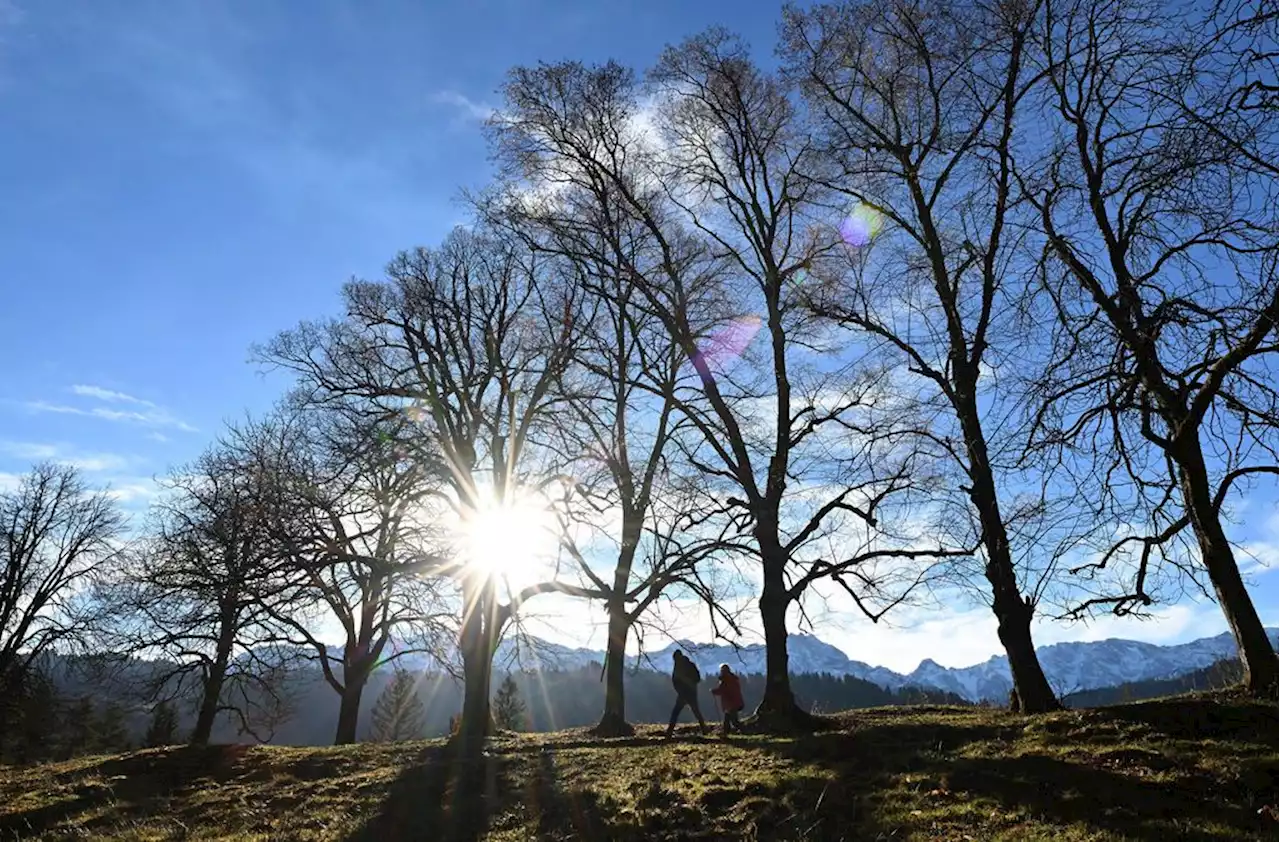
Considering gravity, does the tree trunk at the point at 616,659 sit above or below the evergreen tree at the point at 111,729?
above

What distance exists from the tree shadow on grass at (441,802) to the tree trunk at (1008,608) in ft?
27.6

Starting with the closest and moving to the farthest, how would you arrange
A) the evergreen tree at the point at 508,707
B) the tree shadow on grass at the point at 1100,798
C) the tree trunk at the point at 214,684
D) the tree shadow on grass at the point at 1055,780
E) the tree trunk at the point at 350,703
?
the tree shadow on grass at the point at 1100,798
the tree shadow on grass at the point at 1055,780
the tree trunk at the point at 214,684
the tree trunk at the point at 350,703
the evergreen tree at the point at 508,707

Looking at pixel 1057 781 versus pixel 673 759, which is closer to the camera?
pixel 1057 781

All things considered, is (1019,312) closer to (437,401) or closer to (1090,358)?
(1090,358)

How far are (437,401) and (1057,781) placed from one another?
15378mm

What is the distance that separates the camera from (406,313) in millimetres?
18922

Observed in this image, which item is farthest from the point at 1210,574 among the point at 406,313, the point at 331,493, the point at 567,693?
the point at 567,693

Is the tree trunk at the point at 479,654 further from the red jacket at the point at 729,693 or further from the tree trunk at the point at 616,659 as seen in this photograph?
the red jacket at the point at 729,693

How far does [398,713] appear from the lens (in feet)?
Result: 216

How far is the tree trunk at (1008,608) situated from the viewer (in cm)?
1193

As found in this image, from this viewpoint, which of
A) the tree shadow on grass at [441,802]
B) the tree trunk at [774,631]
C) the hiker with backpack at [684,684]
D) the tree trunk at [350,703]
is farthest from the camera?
the tree trunk at [350,703]

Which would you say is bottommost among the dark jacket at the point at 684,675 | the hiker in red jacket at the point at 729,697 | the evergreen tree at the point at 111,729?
the evergreen tree at the point at 111,729

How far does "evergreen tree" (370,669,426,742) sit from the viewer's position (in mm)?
65125

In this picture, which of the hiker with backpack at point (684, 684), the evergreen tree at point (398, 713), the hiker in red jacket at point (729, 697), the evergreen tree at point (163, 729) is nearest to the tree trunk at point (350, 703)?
the hiker with backpack at point (684, 684)
